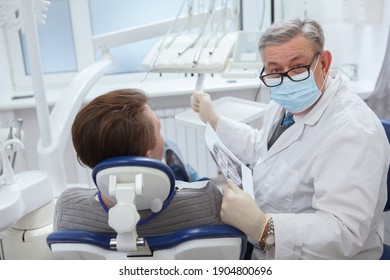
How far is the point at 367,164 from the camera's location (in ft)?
3.34

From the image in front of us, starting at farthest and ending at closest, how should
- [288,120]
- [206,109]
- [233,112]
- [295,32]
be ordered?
[233,112], [206,109], [288,120], [295,32]

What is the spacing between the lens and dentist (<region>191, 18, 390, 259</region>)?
3.33 feet

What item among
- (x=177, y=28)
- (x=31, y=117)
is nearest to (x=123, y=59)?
(x=31, y=117)

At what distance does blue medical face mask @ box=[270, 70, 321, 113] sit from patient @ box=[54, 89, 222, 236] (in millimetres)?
403

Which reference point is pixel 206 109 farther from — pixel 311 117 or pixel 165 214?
pixel 165 214

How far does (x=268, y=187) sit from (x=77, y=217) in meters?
0.58

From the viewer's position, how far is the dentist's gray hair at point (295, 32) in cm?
116

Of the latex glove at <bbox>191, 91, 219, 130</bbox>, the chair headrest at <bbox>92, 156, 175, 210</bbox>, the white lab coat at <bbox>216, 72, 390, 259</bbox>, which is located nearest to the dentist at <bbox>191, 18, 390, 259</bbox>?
the white lab coat at <bbox>216, 72, 390, 259</bbox>

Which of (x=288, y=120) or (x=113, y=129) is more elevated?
(x=113, y=129)

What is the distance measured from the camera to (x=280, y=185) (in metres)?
1.21

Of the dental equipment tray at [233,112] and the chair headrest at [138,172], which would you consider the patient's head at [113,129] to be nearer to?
the chair headrest at [138,172]

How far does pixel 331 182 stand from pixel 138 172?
509 millimetres

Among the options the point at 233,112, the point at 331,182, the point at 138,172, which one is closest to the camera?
the point at 138,172

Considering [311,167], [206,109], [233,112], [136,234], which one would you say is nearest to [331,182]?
[311,167]
